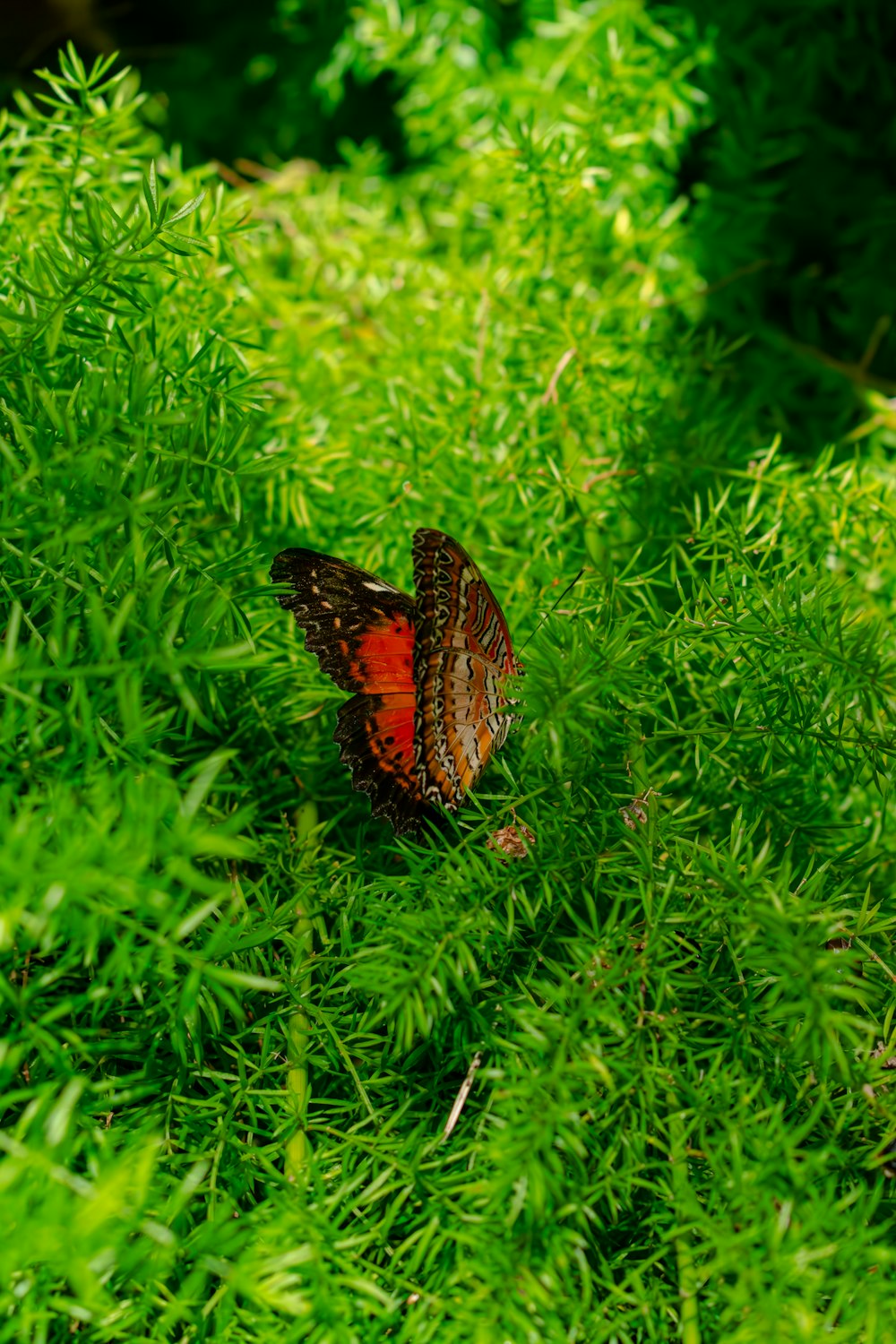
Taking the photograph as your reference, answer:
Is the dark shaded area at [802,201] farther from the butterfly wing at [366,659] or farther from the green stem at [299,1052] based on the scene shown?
the green stem at [299,1052]

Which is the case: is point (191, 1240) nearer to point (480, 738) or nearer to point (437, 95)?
point (480, 738)

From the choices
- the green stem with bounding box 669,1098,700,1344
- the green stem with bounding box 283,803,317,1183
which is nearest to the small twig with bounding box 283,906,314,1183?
the green stem with bounding box 283,803,317,1183

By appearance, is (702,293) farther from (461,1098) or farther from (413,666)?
(461,1098)

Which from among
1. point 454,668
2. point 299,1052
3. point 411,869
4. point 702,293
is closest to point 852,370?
point 702,293

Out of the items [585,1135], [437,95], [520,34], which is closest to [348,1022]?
[585,1135]

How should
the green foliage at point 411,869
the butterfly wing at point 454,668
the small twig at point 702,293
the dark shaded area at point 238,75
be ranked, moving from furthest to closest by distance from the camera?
1. the dark shaded area at point 238,75
2. the small twig at point 702,293
3. the butterfly wing at point 454,668
4. the green foliage at point 411,869

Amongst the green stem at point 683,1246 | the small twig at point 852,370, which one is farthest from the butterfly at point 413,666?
the small twig at point 852,370

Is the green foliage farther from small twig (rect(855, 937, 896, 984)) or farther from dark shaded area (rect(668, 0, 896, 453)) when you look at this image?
dark shaded area (rect(668, 0, 896, 453))
